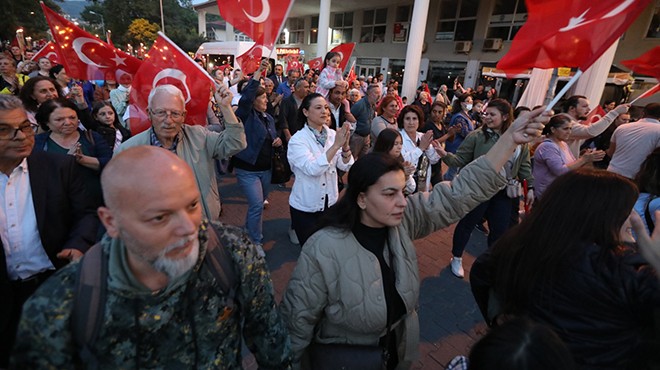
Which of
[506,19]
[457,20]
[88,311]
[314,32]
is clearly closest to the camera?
[88,311]

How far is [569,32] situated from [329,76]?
14.9ft

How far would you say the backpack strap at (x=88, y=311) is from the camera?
109 centimetres

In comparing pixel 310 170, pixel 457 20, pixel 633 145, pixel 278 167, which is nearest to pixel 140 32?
pixel 457 20

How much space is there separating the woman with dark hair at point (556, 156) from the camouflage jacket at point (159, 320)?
11.6ft

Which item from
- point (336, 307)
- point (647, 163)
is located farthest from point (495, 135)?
point (336, 307)

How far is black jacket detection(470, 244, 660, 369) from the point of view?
146cm

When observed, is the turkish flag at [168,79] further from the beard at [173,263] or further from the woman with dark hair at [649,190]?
the woman with dark hair at [649,190]

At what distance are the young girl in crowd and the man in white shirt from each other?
4198 mm

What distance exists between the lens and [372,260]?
6.02ft

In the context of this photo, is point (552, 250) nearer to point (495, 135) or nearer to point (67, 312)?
point (67, 312)

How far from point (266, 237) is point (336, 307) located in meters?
3.07

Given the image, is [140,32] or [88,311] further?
[140,32]

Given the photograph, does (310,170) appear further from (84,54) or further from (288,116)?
(84,54)

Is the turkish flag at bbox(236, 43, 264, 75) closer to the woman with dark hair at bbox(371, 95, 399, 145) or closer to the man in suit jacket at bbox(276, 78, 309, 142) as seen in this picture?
the man in suit jacket at bbox(276, 78, 309, 142)
